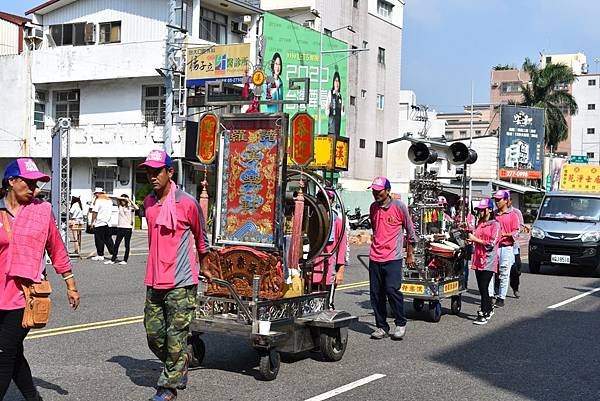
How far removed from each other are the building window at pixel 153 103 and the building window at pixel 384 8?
21487mm

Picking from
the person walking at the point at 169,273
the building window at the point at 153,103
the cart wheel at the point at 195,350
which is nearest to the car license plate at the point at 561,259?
the cart wheel at the point at 195,350

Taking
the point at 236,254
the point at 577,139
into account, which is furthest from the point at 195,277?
the point at 577,139

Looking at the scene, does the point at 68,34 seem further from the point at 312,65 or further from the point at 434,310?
the point at 434,310

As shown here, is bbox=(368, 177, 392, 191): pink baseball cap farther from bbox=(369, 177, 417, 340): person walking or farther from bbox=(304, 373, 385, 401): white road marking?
bbox=(304, 373, 385, 401): white road marking

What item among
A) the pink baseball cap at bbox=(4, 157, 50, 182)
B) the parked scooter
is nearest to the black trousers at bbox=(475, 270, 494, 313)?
the pink baseball cap at bbox=(4, 157, 50, 182)

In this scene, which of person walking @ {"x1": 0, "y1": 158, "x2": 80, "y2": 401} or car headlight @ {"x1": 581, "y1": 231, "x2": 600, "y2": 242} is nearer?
person walking @ {"x1": 0, "y1": 158, "x2": 80, "y2": 401}

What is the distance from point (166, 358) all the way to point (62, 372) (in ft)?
5.10

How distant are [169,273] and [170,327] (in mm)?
442

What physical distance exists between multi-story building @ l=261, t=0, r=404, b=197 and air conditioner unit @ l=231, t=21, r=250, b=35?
20.2 feet

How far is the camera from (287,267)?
8.20 m

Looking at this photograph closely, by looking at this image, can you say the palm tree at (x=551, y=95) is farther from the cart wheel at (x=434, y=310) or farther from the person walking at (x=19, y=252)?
the person walking at (x=19, y=252)

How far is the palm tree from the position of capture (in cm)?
6112

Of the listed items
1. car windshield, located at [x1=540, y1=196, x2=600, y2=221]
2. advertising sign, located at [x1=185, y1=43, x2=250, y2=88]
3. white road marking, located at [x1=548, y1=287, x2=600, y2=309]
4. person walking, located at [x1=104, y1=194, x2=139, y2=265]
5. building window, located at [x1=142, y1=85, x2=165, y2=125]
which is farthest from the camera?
building window, located at [x1=142, y1=85, x2=165, y2=125]

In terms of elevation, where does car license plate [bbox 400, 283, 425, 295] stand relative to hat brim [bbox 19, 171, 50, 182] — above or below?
below
